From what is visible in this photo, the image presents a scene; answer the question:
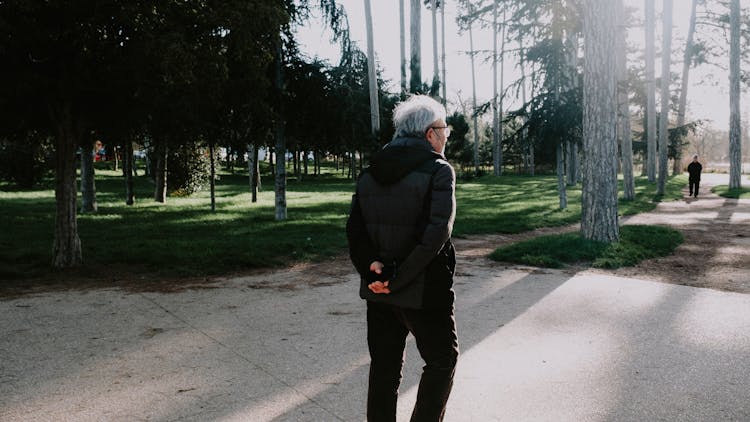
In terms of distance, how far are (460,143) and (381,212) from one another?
22440mm

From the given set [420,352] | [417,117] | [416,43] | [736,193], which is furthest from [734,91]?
[420,352]

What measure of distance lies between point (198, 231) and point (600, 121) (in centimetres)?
931

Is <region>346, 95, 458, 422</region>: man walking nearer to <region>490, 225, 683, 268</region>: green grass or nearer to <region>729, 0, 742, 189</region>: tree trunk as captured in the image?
<region>490, 225, 683, 268</region>: green grass

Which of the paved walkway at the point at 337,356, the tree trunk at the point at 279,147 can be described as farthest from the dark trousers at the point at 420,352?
the tree trunk at the point at 279,147

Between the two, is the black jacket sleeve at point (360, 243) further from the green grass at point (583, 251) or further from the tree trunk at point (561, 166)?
the tree trunk at point (561, 166)

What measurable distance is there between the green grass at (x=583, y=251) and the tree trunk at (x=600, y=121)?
0.46 m

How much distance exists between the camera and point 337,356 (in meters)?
4.67

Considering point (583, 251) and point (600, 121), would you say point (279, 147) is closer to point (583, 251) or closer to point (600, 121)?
point (600, 121)

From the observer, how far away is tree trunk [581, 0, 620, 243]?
1021 cm

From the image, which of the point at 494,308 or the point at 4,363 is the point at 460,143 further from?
the point at 4,363

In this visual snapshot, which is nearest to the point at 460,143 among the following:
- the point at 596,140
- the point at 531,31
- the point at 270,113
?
the point at 531,31

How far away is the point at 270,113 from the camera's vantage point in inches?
565

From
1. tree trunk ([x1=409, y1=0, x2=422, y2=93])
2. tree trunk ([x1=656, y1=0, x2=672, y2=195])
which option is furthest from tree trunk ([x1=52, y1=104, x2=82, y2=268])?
tree trunk ([x1=656, y1=0, x2=672, y2=195])

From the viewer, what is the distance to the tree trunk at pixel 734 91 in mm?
25359
